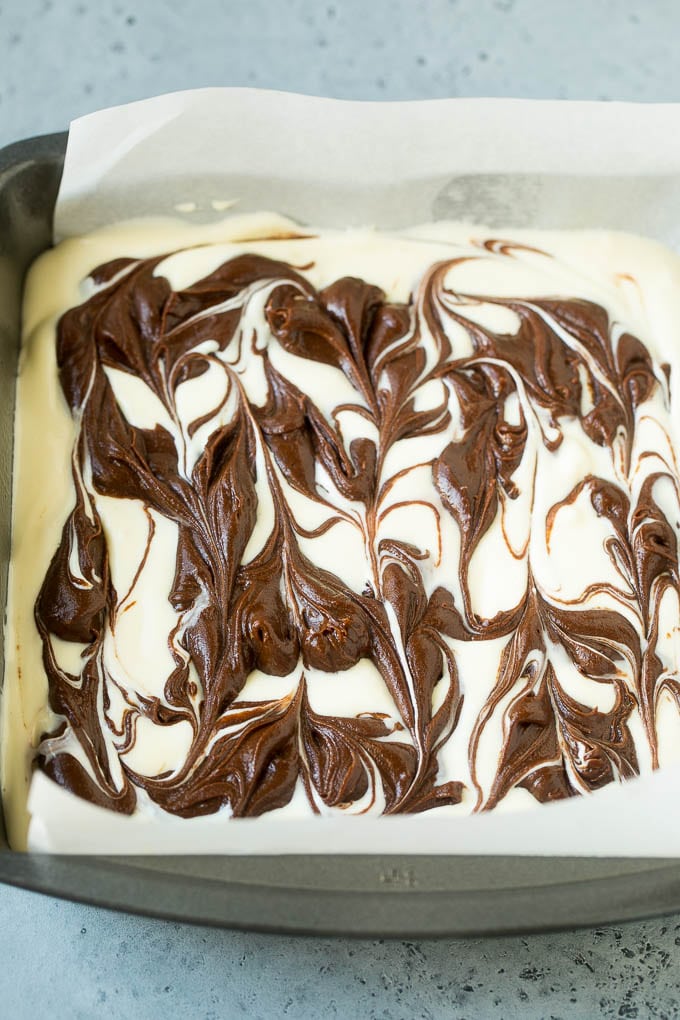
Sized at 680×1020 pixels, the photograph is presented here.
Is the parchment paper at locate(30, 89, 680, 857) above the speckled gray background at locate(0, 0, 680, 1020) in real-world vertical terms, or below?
below

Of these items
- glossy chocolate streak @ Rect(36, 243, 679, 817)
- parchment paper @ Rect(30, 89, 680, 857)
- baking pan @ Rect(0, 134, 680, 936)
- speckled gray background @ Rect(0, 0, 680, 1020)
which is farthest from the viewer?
speckled gray background @ Rect(0, 0, 680, 1020)

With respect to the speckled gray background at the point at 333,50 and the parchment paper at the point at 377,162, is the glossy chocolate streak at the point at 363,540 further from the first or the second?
the speckled gray background at the point at 333,50

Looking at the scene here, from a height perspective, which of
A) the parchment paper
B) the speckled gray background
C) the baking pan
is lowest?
the baking pan

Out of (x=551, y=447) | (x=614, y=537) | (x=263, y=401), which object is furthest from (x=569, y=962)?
(x=263, y=401)

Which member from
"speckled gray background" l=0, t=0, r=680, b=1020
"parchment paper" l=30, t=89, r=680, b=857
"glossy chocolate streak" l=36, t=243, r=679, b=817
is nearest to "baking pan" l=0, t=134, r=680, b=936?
"glossy chocolate streak" l=36, t=243, r=679, b=817

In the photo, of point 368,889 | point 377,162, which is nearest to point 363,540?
point 368,889

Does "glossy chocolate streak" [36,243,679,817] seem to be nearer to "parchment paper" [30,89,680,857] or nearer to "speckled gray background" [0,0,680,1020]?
"parchment paper" [30,89,680,857]
